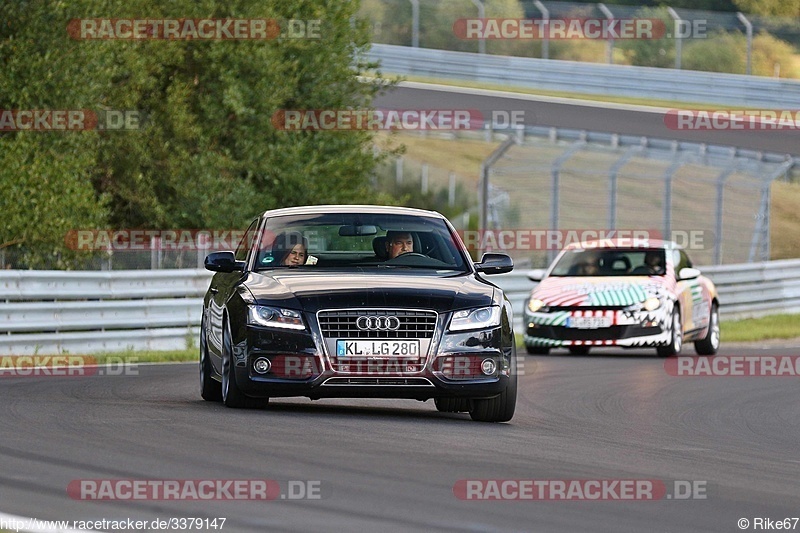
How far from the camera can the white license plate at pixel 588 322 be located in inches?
797

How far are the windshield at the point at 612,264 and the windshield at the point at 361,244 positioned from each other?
9194 mm

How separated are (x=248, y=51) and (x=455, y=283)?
1726cm

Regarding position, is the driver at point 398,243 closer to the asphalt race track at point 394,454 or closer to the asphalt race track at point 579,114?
the asphalt race track at point 394,454

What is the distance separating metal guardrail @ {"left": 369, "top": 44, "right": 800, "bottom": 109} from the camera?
40219mm

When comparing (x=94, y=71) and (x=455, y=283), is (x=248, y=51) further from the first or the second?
(x=455, y=283)

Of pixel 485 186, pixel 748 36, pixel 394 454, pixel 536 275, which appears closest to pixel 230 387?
pixel 394 454

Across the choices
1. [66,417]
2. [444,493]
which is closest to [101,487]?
[444,493]

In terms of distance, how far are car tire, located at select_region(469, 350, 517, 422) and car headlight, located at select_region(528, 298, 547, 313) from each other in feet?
30.9

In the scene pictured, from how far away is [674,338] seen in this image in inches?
811

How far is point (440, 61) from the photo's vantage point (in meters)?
46.2

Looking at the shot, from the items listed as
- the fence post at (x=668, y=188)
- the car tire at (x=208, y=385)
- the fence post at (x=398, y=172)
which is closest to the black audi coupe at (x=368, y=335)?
the car tire at (x=208, y=385)

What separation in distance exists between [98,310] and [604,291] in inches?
241

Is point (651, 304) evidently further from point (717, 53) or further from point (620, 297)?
point (717, 53)

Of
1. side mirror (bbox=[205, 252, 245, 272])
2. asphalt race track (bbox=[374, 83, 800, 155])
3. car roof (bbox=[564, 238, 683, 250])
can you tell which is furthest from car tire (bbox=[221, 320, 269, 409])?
asphalt race track (bbox=[374, 83, 800, 155])
